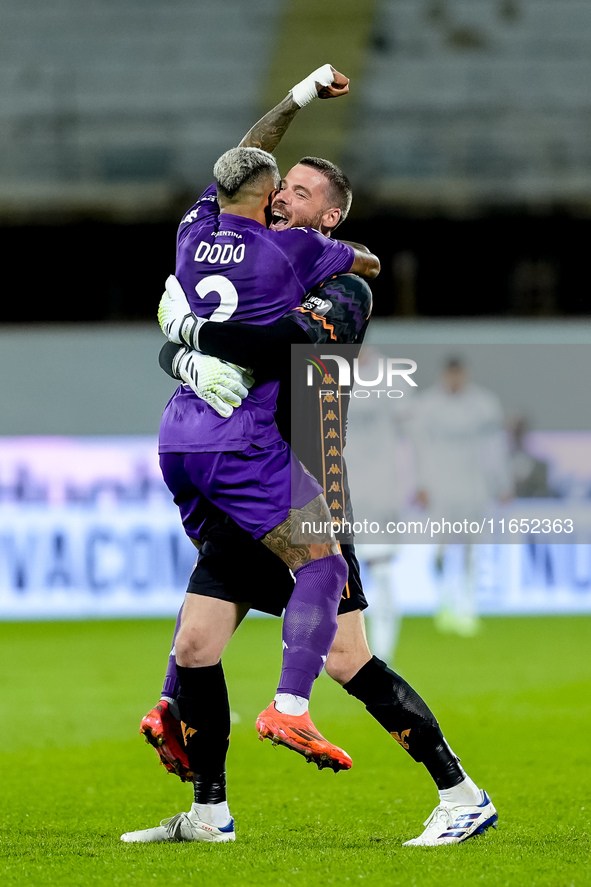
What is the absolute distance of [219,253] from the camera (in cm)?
340

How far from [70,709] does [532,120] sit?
10.6 meters

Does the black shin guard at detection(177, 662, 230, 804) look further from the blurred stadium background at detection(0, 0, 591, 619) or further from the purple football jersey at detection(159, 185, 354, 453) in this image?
the blurred stadium background at detection(0, 0, 591, 619)

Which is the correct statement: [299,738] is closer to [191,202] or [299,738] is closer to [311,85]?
[311,85]

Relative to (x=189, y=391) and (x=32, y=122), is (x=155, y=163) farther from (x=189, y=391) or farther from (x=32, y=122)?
(x=189, y=391)

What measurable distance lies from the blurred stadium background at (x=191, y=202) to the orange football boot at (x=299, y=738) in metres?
6.84

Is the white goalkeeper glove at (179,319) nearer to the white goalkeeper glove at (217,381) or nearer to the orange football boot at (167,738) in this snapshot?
the white goalkeeper glove at (217,381)

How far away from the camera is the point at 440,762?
3.50m

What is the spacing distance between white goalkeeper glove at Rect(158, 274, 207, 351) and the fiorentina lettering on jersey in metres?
0.14

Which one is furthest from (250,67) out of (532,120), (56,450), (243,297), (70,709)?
(243,297)

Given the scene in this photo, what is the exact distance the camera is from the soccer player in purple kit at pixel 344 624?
11.0 feet

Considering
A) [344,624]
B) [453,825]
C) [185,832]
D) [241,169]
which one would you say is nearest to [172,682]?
[185,832]

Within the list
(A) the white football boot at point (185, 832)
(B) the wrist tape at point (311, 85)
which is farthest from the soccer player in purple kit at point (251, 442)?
(B) the wrist tape at point (311, 85)

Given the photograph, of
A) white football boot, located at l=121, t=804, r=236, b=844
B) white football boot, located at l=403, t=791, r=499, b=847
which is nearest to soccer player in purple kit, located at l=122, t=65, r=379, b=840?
white football boot, located at l=121, t=804, r=236, b=844

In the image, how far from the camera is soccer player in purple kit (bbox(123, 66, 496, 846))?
3344mm
